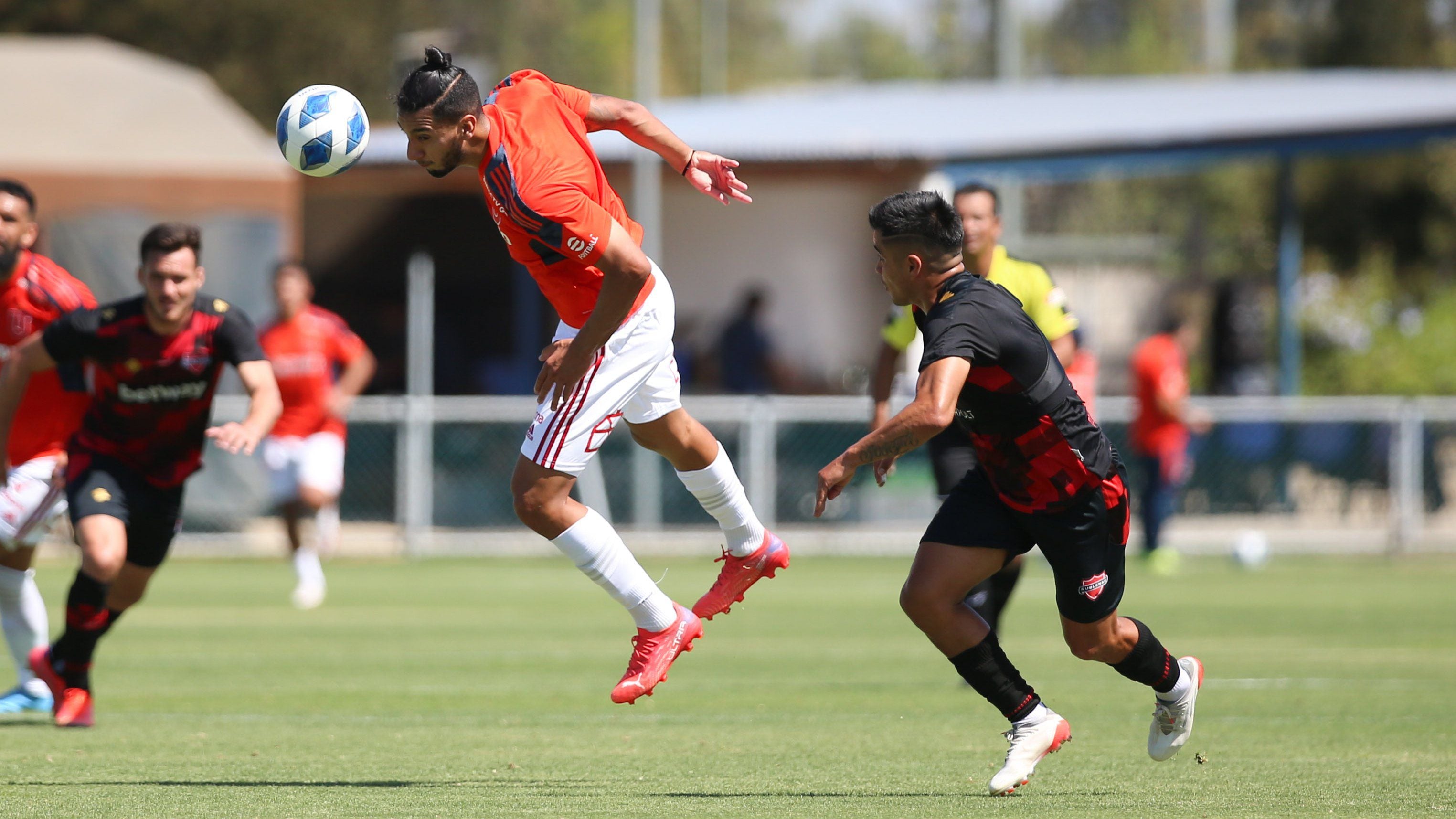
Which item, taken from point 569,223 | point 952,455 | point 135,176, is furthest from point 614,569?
point 135,176

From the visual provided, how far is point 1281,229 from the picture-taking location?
26172 mm

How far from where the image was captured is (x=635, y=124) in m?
7.57

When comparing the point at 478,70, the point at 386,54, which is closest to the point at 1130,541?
the point at 478,70

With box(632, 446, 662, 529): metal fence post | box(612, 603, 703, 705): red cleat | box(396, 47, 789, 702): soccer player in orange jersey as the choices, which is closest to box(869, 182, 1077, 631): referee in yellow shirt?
box(396, 47, 789, 702): soccer player in orange jersey

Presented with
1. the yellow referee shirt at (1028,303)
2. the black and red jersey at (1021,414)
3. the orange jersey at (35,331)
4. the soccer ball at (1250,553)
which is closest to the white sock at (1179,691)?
the black and red jersey at (1021,414)

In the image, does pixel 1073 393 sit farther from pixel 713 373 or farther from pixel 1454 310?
pixel 1454 310

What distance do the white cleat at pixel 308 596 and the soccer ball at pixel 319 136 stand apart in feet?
28.4

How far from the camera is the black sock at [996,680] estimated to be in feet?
22.3

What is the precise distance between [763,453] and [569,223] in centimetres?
1367

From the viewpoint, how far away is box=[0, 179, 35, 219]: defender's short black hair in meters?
8.66

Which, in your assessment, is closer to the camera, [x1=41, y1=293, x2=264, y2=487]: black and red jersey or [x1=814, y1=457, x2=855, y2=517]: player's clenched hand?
[x1=814, y1=457, x2=855, y2=517]: player's clenched hand

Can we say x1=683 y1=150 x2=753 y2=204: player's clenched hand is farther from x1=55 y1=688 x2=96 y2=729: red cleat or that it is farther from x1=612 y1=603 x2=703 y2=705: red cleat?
x1=55 y1=688 x2=96 y2=729: red cleat

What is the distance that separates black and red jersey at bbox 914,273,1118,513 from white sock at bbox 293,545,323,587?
9.80 m

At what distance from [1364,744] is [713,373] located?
58.0ft
